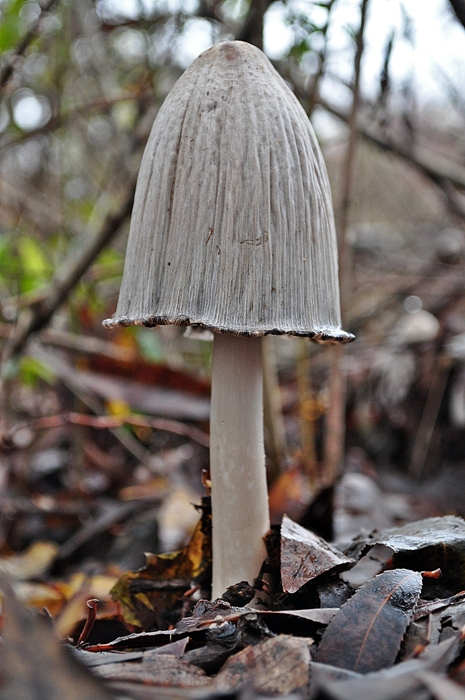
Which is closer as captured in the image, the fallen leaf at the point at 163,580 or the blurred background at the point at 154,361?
the fallen leaf at the point at 163,580

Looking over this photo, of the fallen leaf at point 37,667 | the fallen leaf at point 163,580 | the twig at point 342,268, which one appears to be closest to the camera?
the fallen leaf at point 37,667

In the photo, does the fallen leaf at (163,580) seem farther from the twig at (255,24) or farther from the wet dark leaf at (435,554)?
the twig at (255,24)

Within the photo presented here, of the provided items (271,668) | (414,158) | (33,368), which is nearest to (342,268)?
(414,158)

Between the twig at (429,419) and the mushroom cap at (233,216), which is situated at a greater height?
the mushroom cap at (233,216)

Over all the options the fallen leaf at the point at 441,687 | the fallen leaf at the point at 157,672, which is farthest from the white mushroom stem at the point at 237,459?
the fallen leaf at the point at 441,687

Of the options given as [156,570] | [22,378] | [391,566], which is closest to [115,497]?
[22,378]

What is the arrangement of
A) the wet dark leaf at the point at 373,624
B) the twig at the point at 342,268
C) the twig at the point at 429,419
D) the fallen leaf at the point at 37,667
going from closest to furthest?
1. the fallen leaf at the point at 37,667
2. the wet dark leaf at the point at 373,624
3. the twig at the point at 342,268
4. the twig at the point at 429,419
